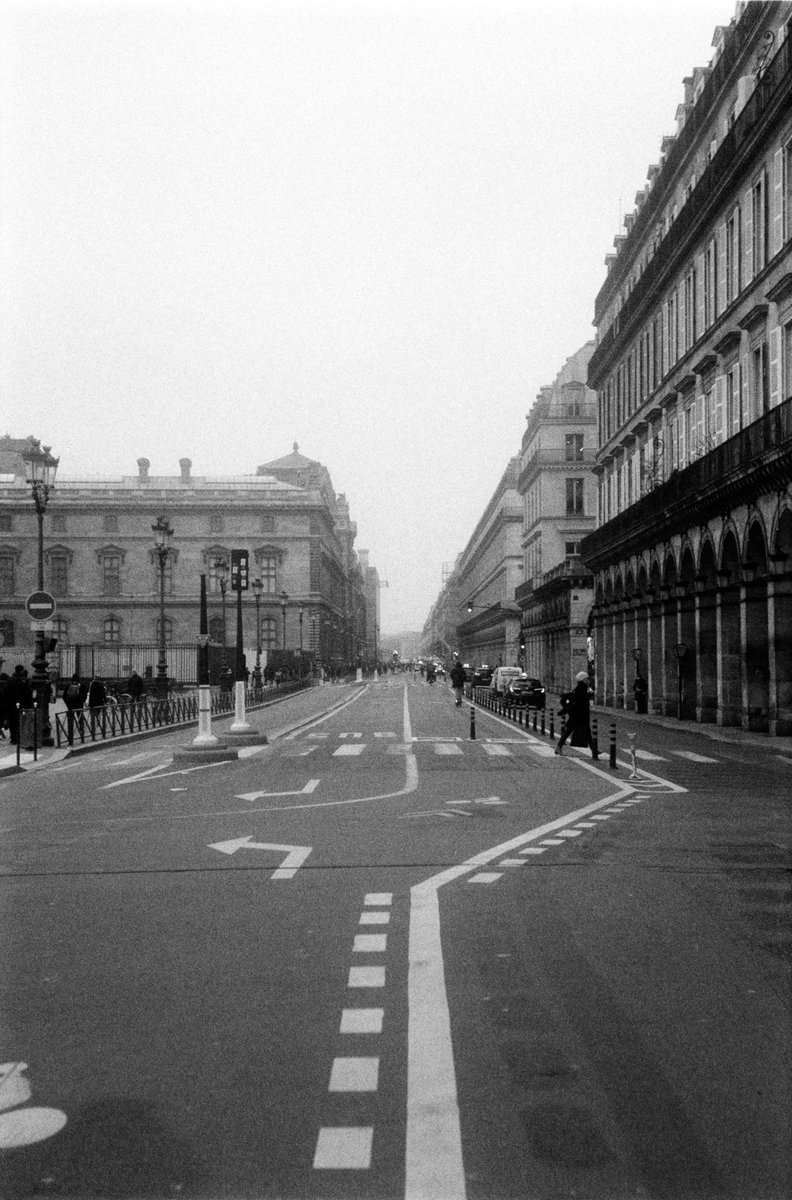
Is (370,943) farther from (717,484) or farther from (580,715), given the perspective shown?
(717,484)

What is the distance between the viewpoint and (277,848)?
12625 mm

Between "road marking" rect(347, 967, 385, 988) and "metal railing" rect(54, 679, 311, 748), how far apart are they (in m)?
23.5

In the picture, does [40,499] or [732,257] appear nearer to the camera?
[40,499]

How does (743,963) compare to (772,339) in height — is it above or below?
below

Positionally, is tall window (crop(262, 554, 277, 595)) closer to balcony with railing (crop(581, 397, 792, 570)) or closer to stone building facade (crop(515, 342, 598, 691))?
stone building facade (crop(515, 342, 598, 691))

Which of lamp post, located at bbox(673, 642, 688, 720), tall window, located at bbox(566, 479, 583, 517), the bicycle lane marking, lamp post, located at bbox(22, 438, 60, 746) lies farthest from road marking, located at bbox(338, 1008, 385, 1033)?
tall window, located at bbox(566, 479, 583, 517)

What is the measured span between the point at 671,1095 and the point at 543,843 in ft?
24.9

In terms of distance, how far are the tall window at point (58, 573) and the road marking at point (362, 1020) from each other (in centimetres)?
11419

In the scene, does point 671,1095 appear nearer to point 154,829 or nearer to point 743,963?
point 743,963

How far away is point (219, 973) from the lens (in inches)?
289

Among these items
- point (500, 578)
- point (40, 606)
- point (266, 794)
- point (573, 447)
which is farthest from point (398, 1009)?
point (500, 578)

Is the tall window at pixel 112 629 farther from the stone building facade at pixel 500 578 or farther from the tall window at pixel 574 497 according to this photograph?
the tall window at pixel 574 497

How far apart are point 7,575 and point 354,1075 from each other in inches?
4415

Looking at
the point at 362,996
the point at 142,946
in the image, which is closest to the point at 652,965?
the point at 362,996
